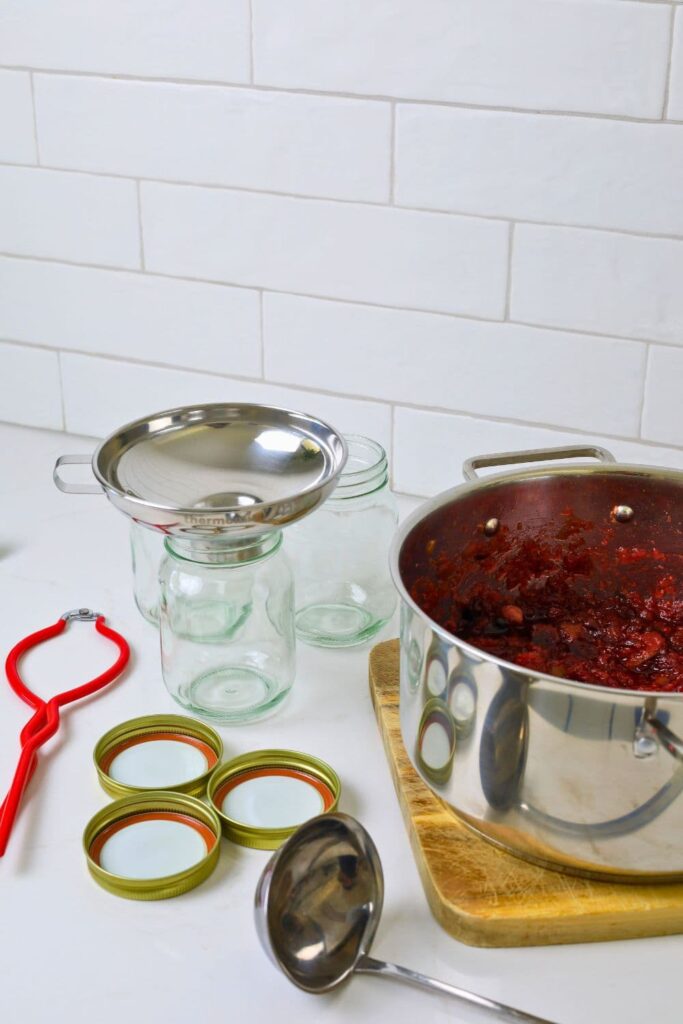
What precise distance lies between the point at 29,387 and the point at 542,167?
2.34 ft

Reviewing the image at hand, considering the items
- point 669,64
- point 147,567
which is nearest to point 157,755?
point 147,567

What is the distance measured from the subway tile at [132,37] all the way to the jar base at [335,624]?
1.82 feet

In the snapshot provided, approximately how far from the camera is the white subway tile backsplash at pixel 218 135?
3.87 ft

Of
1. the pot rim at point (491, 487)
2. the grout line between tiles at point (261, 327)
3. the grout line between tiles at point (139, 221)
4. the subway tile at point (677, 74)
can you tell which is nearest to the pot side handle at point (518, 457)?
the pot rim at point (491, 487)

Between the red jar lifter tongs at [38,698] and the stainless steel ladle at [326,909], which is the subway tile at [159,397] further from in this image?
the stainless steel ladle at [326,909]

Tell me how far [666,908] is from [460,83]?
2.48ft

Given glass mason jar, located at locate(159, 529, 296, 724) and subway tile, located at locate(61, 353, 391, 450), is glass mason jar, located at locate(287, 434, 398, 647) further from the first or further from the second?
subway tile, located at locate(61, 353, 391, 450)

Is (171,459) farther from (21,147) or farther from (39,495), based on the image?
(21,147)

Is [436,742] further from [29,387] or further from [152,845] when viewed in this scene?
[29,387]

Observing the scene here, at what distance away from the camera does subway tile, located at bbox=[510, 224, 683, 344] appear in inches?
43.6

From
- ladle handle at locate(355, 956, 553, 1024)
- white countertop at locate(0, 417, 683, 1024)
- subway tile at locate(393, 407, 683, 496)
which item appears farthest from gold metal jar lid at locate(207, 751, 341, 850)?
subway tile at locate(393, 407, 683, 496)

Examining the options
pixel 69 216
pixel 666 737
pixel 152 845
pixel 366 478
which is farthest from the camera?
pixel 69 216

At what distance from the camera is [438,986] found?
0.71 metres

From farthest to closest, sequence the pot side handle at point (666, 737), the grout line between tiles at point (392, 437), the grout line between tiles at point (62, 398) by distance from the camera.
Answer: the grout line between tiles at point (62, 398) < the grout line between tiles at point (392, 437) < the pot side handle at point (666, 737)
